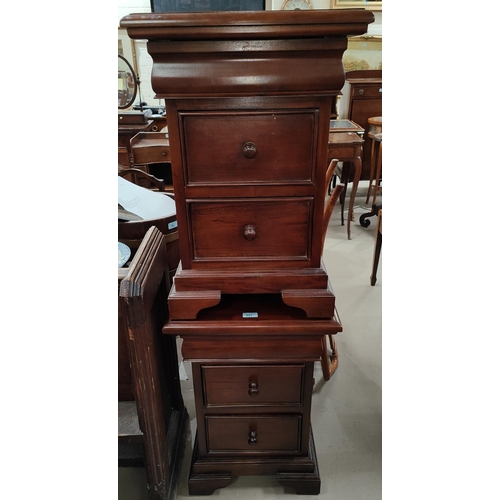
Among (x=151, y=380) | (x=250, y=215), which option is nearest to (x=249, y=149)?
(x=250, y=215)

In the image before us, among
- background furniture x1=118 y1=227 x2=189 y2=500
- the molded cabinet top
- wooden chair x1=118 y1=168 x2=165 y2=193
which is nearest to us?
the molded cabinet top

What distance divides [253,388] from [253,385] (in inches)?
0.5

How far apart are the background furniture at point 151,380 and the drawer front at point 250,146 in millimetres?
335

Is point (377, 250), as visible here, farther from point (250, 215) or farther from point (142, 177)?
point (250, 215)

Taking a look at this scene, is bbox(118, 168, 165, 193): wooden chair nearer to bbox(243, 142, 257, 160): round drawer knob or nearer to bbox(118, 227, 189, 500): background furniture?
bbox(118, 227, 189, 500): background furniture

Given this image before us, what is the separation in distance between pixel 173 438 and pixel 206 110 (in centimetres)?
117

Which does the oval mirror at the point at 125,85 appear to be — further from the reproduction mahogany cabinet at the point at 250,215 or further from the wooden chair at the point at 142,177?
the reproduction mahogany cabinet at the point at 250,215

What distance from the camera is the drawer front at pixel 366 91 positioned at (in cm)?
386

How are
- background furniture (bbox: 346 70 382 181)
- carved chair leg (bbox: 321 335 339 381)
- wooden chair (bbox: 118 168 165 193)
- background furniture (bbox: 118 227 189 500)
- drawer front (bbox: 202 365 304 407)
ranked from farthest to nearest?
background furniture (bbox: 346 70 382 181) → wooden chair (bbox: 118 168 165 193) → carved chair leg (bbox: 321 335 339 381) → drawer front (bbox: 202 365 304 407) → background furniture (bbox: 118 227 189 500)

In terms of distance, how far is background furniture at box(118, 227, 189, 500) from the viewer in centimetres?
106

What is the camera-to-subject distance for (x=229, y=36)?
836 millimetres

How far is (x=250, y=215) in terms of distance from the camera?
1.02 m

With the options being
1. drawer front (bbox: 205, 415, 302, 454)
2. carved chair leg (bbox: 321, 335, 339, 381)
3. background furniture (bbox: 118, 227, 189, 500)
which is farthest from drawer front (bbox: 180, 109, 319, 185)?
carved chair leg (bbox: 321, 335, 339, 381)

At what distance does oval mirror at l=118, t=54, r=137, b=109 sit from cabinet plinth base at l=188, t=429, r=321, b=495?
271 cm
